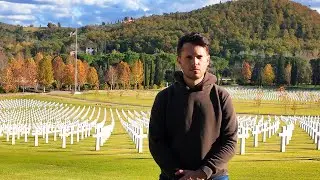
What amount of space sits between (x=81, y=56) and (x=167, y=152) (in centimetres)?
15932

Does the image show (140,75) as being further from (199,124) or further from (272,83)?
(199,124)

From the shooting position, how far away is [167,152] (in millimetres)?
5648

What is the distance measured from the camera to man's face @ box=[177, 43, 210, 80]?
5693mm

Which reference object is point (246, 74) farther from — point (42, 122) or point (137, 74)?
point (42, 122)

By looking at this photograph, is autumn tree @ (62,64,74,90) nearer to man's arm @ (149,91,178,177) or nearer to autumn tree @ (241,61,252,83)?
autumn tree @ (241,61,252,83)

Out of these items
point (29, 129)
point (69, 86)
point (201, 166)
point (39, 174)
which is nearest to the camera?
point (201, 166)

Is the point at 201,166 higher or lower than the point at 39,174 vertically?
higher

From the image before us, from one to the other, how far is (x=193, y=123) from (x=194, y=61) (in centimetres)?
54

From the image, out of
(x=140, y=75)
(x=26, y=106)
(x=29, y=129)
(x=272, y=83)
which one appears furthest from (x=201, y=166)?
(x=272, y=83)

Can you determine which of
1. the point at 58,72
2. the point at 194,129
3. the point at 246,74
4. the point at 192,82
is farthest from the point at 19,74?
the point at 194,129

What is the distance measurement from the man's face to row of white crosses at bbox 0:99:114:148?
21.5 m

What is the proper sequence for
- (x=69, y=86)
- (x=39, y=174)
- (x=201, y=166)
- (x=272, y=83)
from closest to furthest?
(x=201, y=166), (x=39, y=174), (x=69, y=86), (x=272, y=83)

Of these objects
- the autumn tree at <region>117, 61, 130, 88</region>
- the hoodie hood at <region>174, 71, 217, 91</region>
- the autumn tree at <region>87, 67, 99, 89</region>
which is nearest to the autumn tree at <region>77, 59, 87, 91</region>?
the autumn tree at <region>87, 67, 99, 89</region>

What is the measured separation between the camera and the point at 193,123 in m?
5.61
